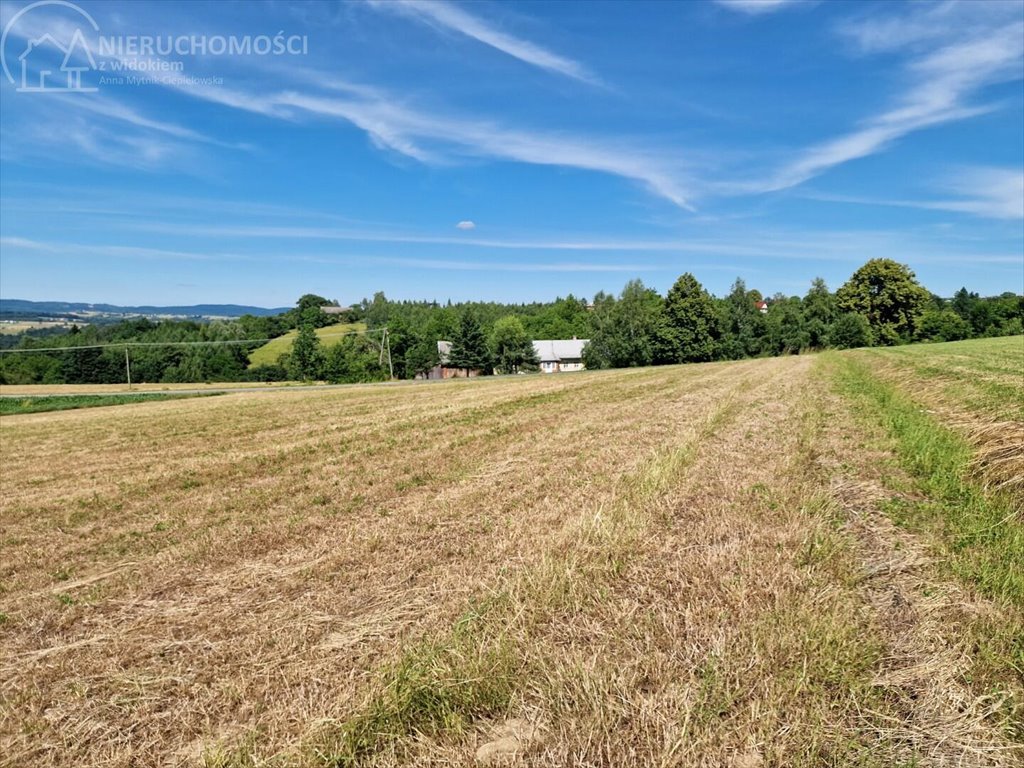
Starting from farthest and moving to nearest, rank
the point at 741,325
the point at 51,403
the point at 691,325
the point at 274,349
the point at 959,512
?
the point at 274,349, the point at 741,325, the point at 691,325, the point at 51,403, the point at 959,512

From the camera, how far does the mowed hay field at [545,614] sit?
2.80 meters

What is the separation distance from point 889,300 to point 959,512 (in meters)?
92.2

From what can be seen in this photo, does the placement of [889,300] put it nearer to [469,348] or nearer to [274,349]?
[469,348]

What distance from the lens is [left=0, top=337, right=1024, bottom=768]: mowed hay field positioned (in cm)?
280

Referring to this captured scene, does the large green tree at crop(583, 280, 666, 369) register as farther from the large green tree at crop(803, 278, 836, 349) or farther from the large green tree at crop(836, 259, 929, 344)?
the large green tree at crop(836, 259, 929, 344)

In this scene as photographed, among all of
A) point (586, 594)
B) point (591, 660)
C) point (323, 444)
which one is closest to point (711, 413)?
point (323, 444)

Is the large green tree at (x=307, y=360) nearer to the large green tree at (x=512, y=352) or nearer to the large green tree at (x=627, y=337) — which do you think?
the large green tree at (x=512, y=352)

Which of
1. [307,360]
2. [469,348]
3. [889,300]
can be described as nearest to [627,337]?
[469,348]

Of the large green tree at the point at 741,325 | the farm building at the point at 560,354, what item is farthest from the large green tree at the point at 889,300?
the farm building at the point at 560,354

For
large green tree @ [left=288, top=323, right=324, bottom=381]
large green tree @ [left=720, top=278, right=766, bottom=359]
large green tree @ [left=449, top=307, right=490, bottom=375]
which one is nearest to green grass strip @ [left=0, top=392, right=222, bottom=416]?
large green tree @ [left=288, top=323, right=324, bottom=381]

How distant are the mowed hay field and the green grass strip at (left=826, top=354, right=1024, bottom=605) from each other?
0.04 m

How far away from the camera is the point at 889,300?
80.4 meters

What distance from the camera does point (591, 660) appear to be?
3336mm

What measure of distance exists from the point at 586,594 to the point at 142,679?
10.3ft
